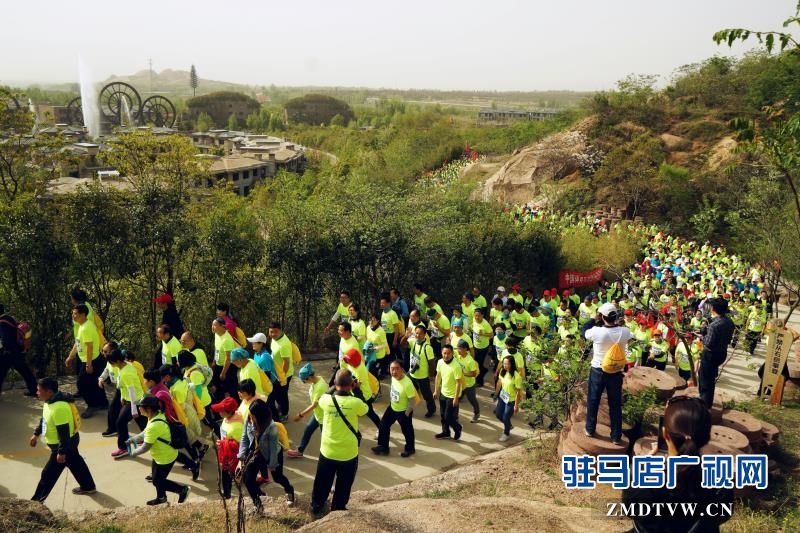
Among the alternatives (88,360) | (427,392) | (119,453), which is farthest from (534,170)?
(119,453)

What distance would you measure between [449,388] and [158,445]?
12.3 feet

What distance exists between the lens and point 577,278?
16109 millimetres

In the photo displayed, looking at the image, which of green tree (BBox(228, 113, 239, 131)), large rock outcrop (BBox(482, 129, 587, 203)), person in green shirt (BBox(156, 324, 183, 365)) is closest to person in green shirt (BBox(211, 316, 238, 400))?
person in green shirt (BBox(156, 324, 183, 365))

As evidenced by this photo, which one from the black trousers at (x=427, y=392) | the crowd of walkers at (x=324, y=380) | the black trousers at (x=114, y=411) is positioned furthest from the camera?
the black trousers at (x=427, y=392)

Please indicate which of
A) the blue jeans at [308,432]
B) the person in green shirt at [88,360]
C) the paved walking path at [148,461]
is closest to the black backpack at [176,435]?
the paved walking path at [148,461]

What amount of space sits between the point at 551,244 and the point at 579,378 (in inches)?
332

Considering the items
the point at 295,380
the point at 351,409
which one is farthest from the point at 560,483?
the point at 295,380

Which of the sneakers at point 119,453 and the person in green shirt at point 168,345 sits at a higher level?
the person in green shirt at point 168,345

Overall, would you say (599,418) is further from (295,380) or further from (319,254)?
(319,254)

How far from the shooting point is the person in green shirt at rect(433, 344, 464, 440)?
7969mm

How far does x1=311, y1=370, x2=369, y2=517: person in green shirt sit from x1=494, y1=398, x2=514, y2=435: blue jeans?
3317 millimetres

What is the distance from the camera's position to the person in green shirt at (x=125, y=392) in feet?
22.8

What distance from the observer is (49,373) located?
10031 mm

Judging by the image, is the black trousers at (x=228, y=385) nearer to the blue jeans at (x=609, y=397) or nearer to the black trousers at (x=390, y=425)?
the black trousers at (x=390, y=425)
